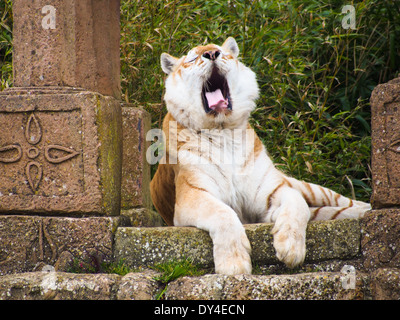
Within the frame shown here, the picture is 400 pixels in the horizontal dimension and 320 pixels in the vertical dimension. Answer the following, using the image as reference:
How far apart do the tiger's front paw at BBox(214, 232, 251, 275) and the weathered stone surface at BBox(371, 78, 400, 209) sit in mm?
808

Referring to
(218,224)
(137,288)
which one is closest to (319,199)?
(218,224)

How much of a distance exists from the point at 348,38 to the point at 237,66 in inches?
80.2

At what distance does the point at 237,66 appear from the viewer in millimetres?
3949

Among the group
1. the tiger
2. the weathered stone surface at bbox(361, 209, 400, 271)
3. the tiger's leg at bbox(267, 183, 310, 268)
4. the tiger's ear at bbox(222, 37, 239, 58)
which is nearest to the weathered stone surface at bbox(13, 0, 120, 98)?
the tiger

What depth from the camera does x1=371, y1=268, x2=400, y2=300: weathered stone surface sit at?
2.50 meters

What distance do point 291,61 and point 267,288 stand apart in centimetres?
315

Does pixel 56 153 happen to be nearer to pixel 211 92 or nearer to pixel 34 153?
pixel 34 153

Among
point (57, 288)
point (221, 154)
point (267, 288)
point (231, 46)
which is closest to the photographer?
point (267, 288)

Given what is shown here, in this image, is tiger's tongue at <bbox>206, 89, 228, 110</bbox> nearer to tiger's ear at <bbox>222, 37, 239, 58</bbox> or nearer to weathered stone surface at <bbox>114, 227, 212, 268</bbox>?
tiger's ear at <bbox>222, 37, 239, 58</bbox>

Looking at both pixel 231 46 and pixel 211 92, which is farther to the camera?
pixel 231 46

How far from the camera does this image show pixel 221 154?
362 cm

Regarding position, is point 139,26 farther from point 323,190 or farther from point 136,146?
point 323,190

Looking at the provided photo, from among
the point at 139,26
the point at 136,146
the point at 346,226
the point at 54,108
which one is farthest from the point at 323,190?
the point at 139,26

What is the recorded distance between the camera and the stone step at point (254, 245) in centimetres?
298
